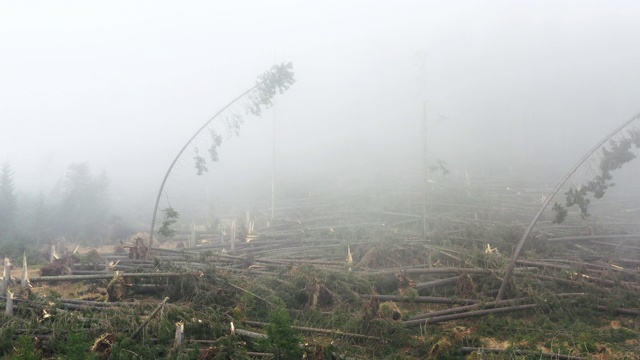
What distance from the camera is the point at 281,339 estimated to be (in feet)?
23.5

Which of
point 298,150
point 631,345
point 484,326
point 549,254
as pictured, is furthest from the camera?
point 298,150

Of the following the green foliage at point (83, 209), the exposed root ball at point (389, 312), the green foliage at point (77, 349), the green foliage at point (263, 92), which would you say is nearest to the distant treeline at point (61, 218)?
the green foliage at point (83, 209)

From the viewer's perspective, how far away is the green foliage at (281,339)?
713cm

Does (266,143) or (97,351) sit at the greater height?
(266,143)

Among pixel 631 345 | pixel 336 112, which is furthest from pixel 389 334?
pixel 336 112

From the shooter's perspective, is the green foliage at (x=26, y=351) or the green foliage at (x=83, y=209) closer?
the green foliage at (x=26, y=351)

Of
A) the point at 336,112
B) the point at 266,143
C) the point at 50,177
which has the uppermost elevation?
the point at 336,112

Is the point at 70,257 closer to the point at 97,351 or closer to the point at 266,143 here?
the point at 97,351

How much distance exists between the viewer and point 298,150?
233 feet

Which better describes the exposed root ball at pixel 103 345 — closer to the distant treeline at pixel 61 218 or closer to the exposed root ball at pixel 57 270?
the exposed root ball at pixel 57 270

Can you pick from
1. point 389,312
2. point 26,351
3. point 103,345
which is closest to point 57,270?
point 103,345

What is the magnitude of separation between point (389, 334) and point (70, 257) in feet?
31.0

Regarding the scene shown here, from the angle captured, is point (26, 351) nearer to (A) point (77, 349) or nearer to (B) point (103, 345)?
(A) point (77, 349)

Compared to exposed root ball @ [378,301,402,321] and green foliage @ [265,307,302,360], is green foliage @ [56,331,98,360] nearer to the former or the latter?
green foliage @ [265,307,302,360]
